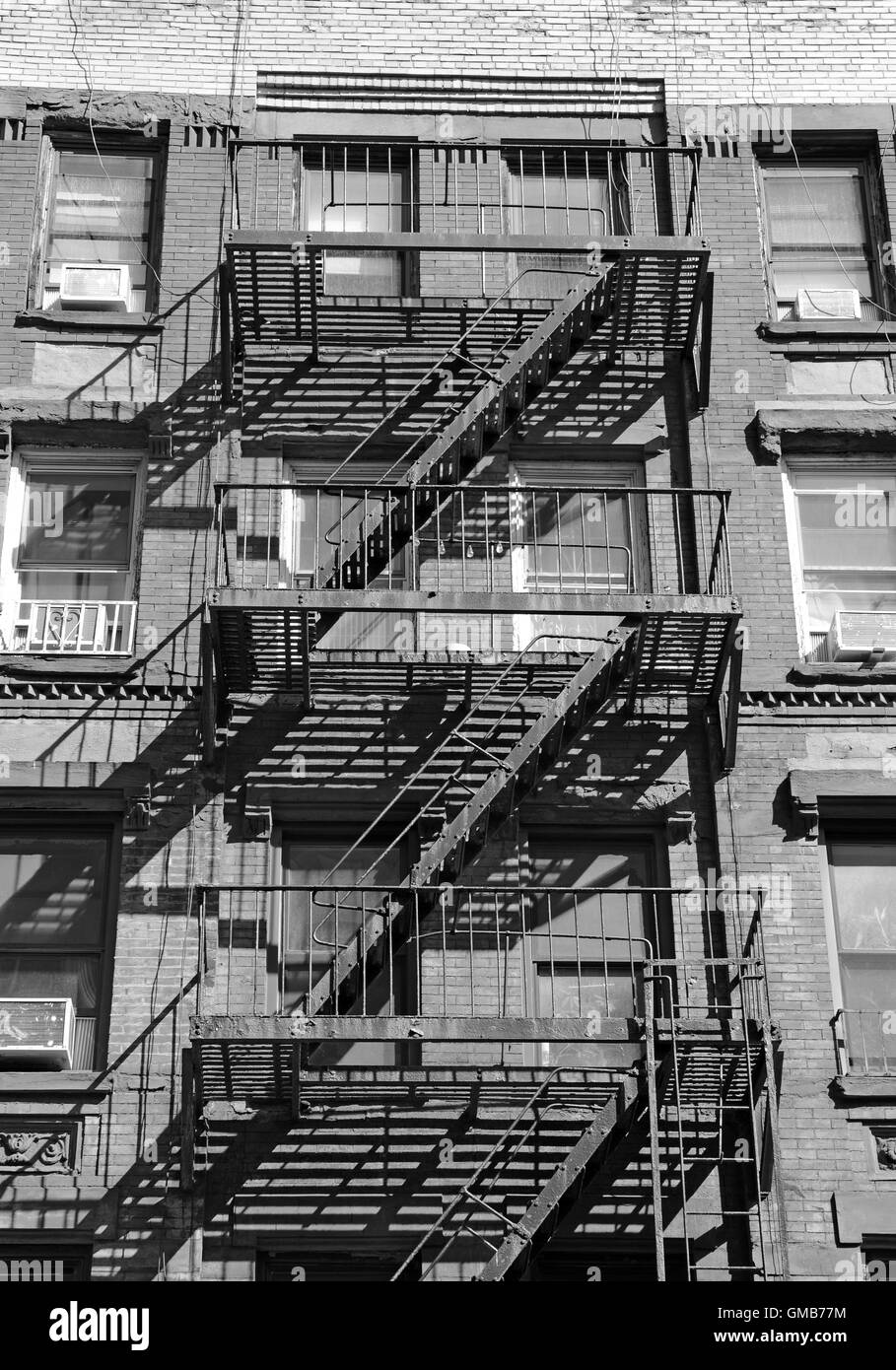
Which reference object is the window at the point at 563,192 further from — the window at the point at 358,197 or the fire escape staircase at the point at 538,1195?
the fire escape staircase at the point at 538,1195

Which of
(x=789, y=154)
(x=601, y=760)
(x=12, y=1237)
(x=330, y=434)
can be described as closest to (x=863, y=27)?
(x=789, y=154)

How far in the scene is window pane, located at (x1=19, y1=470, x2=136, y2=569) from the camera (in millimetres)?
16281


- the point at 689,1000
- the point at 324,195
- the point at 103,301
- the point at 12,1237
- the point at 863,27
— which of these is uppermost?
the point at 863,27

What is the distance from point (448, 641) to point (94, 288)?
4.46 metres

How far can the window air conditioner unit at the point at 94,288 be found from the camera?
1705 cm

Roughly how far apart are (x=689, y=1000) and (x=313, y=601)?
12.9 feet

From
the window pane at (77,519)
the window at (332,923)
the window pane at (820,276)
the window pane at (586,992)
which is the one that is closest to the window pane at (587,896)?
the window pane at (586,992)

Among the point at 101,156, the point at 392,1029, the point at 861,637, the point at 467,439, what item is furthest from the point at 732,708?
the point at 101,156

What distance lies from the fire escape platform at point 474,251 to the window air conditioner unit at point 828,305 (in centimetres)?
119

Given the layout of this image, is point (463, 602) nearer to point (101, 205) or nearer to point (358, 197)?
point (358, 197)

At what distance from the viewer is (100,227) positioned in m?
17.7

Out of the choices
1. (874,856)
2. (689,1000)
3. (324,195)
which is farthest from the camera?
(324,195)

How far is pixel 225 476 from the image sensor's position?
16297 mm

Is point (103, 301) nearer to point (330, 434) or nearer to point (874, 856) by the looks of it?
point (330, 434)
